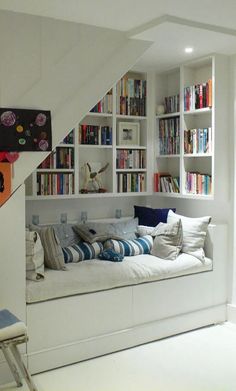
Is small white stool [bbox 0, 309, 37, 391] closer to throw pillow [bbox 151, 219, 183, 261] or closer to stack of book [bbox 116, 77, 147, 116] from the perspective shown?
throw pillow [bbox 151, 219, 183, 261]

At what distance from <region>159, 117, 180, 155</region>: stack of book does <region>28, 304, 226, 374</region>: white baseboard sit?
161 cm

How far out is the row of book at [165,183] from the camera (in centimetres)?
478

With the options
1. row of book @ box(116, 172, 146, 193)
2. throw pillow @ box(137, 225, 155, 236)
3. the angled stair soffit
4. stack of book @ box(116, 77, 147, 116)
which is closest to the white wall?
the angled stair soffit

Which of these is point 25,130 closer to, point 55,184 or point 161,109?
point 55,184

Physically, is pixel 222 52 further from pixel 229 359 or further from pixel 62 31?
pixel 229 359

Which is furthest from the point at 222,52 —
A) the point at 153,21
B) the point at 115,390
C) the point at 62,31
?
the point at 115,390

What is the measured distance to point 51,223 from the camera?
175 inches

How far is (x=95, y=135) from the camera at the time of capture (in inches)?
179

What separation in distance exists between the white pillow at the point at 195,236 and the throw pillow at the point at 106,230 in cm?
42

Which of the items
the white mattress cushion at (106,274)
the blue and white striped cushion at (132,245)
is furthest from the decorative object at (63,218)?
the white mattress cushion at (106,274)

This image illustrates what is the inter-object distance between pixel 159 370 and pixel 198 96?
2474 mm

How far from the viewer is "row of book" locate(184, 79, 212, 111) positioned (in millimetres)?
4355

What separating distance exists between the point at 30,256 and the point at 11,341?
72 cm

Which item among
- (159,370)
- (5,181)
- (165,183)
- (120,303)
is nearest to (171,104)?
(165,183)
